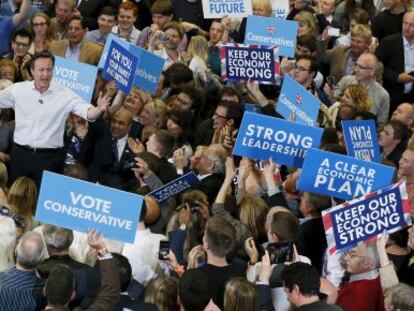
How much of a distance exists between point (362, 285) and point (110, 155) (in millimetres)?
4025

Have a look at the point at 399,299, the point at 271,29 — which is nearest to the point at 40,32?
the point at 271,29

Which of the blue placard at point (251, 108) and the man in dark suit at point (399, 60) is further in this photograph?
the man in dark suit at point (399, 60)

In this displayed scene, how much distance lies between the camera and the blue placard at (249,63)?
12.7 meters

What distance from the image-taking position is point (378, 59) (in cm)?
1423

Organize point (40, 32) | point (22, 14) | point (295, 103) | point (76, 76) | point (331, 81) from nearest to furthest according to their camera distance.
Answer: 1. point (295, 103)
2. point (76, 76)
3. point (331, 81)
4. point (40, 32)
5. point (22, 14)

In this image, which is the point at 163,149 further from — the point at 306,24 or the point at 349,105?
the point at 306,24

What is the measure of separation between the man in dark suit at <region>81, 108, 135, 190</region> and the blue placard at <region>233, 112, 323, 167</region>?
1711mm

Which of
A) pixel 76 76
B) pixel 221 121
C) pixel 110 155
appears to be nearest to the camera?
pixel 110 155

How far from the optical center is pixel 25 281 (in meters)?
8.20

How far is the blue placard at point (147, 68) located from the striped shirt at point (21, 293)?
16.4 ft

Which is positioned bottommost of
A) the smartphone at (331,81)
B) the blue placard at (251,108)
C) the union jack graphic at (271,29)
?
the smartphone at (331,81)

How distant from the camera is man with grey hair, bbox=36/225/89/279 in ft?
27.6

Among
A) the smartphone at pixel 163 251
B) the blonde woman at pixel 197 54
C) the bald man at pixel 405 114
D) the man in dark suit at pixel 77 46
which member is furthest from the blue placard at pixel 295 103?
the smartphone at pixel 163 251

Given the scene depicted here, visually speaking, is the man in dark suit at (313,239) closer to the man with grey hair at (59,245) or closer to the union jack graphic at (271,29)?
the man with grey hair at (59,245)
